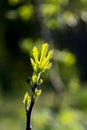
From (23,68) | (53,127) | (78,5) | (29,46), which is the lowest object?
(53,127)

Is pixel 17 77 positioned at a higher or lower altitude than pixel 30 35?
lower

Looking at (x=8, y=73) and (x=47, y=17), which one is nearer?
(x=47, y=17)

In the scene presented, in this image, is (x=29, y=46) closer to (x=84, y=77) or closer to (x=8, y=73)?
(x=8, y=73)

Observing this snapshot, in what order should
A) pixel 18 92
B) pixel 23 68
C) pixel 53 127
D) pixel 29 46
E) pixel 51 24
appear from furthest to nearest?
pixel 23 68 < pixel 18 92 < pixel 29 46 < pixel 51 24 < pixel 53 127

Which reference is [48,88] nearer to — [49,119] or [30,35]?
[30,35]

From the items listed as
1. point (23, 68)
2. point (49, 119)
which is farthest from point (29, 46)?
point (23, 68)

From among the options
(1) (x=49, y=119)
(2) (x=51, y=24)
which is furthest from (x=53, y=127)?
(2) (x=51, y=24)

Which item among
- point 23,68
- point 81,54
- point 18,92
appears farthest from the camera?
point 81,54
